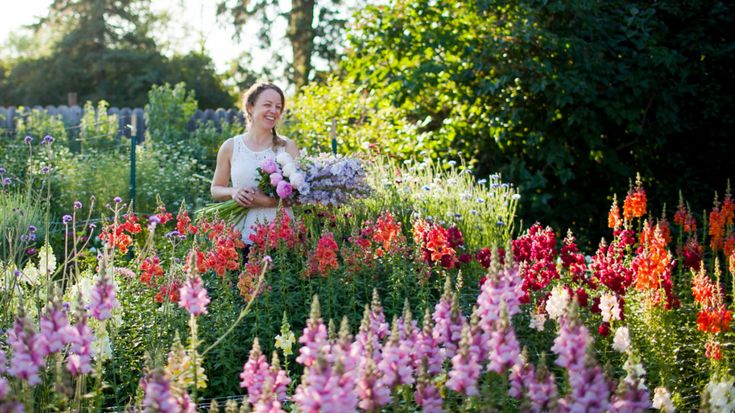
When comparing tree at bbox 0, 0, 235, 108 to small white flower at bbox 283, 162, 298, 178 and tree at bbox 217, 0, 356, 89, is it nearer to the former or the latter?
tree at bbox 217, 0, 356, 89

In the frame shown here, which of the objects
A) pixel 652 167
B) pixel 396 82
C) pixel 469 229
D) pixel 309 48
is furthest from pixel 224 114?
pixel 469 229

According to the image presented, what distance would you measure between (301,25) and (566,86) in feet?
37.0

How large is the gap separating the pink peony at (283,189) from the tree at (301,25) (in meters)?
12.9

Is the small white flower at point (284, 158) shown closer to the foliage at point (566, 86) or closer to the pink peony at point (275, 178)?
the pink peony at point (275, 178)

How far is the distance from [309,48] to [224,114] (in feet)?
12.7

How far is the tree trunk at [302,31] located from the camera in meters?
17.9

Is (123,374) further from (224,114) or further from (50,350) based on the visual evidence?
(224,114)

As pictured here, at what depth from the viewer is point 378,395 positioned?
6.90 ft

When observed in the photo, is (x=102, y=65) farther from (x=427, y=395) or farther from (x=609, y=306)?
(x=427, y=395)

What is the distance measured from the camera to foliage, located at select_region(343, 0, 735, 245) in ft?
25.8

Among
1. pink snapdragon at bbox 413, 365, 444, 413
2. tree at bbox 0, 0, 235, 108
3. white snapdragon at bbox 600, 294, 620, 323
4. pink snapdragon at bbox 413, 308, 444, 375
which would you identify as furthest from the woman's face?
tree at bbox 0, 0, 235, 108

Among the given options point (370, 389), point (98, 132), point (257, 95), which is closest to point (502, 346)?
point (370, 389)

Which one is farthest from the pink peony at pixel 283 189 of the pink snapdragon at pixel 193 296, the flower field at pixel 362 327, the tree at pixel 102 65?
the tree at pixel 102 65

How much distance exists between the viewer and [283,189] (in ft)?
16.3
